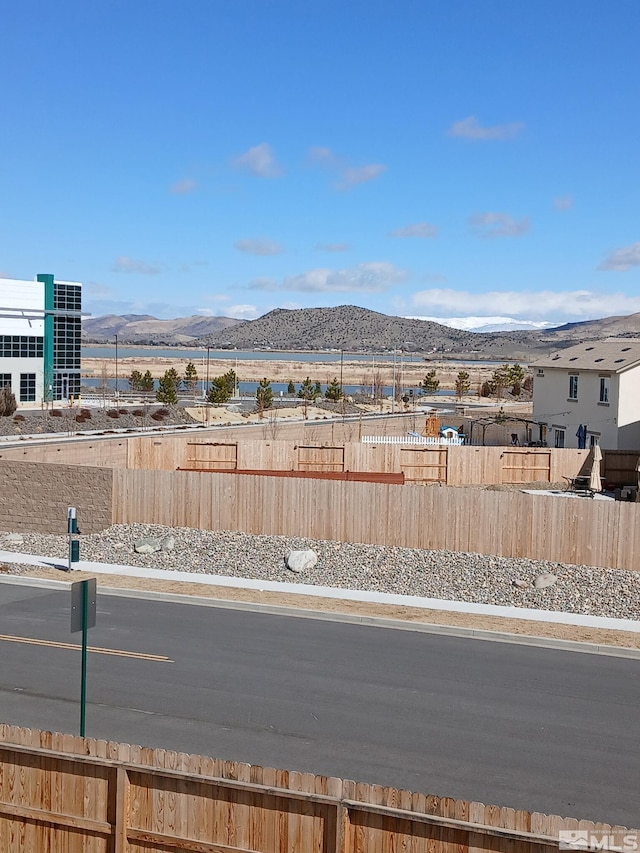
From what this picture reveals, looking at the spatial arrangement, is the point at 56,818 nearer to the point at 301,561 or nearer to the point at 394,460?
the point at 301,561

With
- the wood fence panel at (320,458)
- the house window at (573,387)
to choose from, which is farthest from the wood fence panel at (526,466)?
the house window at (573,387)

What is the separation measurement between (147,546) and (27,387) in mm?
55476

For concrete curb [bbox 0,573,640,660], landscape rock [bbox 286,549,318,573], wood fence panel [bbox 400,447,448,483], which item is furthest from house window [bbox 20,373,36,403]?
landscape rock [bbox 286,549,318,573]

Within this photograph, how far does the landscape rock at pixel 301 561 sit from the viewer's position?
24.9 m

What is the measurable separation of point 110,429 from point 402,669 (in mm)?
48548

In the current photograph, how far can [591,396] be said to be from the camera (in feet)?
151

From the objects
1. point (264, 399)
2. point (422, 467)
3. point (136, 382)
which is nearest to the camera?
point (422, 467)

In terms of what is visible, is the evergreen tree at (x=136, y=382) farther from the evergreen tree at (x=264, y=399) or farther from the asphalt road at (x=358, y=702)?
the asphalt road at (x=358, y=702)

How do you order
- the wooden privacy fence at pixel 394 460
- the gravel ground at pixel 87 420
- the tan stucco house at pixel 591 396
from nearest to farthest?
the wooden privacy fence at pixel 394 460
the tan stucco house at pixel 591 396
the gravel ground at pixel 87 420

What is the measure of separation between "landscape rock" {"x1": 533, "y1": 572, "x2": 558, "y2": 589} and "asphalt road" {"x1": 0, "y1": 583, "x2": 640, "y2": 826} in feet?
15.7

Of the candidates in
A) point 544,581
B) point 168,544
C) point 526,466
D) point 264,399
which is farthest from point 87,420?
point 544,581

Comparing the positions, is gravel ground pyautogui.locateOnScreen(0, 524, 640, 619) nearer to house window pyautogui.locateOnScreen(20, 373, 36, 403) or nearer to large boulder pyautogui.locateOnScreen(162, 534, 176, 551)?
large boulder pyautogui.locateOnScreen(162, 534, 176, 551)

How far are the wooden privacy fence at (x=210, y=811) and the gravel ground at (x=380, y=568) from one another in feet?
52.4

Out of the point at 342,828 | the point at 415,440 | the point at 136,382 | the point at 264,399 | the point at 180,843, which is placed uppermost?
the point at 136,382
